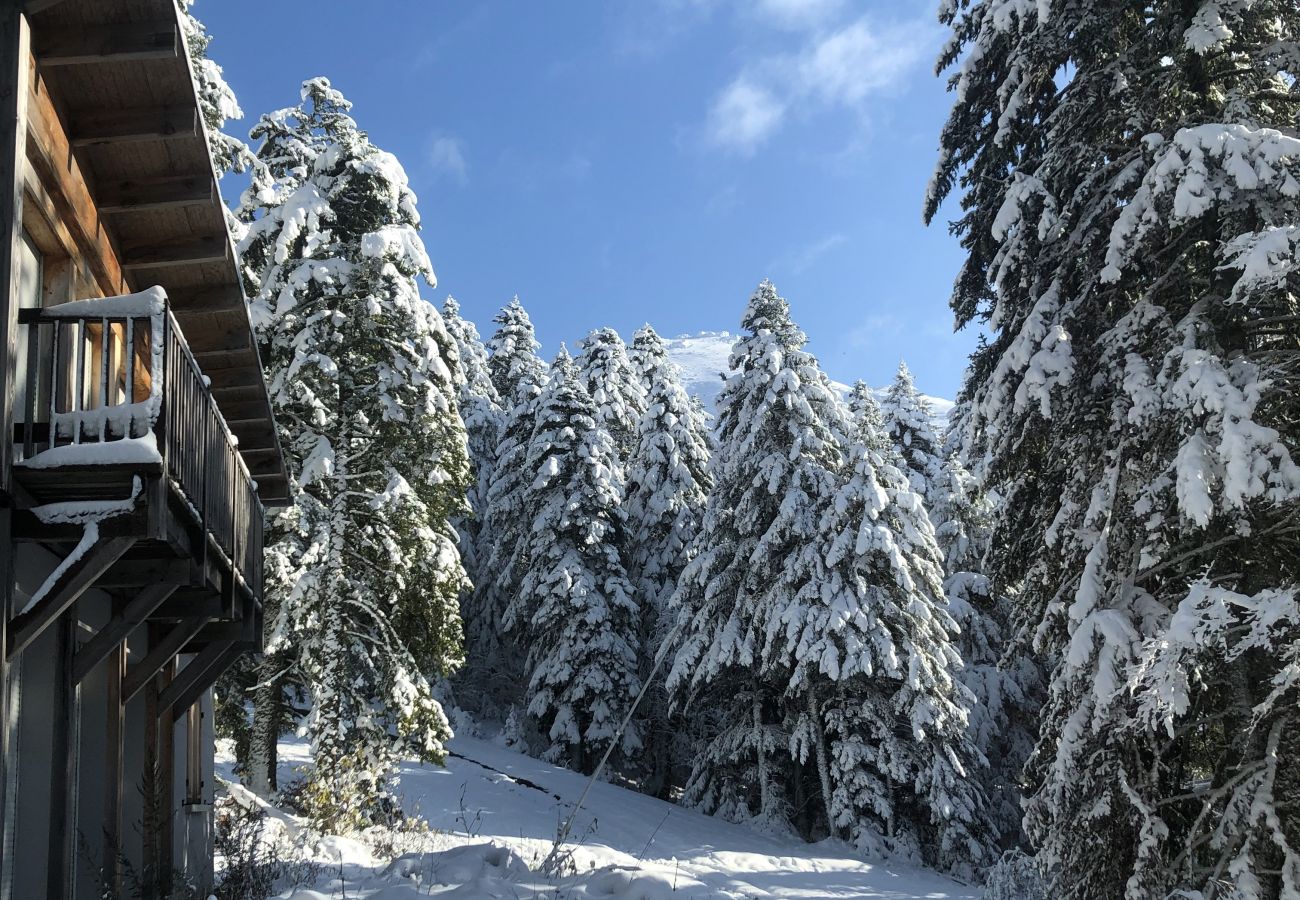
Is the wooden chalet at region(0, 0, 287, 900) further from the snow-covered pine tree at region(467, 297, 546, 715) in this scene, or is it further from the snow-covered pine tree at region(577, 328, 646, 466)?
the snow-covered pine tree at region(577, 328, 646, 466)

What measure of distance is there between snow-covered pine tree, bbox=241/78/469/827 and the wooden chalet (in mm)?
4586

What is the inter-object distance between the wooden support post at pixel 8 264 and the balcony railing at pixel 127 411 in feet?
0.60

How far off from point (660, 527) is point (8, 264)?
90.3 ft

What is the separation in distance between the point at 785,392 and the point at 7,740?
21732 millimetres

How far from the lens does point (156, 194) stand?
9.30m

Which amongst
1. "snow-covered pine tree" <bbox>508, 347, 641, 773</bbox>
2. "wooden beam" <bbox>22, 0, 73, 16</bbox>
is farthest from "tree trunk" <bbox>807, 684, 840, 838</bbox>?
"wooden beam" <bbox>22, 0, 73, 16</bbox>

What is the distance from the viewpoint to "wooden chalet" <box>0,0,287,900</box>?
5926 millimetres

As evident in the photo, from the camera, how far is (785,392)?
26.1 meters

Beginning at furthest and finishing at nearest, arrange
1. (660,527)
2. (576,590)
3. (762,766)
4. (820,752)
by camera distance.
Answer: (660,527)
(576,590)
(762,766)
(820,752)

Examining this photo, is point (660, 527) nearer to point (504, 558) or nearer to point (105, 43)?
point (504, 558)

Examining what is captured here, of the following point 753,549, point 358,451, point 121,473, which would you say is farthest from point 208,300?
point 753,549

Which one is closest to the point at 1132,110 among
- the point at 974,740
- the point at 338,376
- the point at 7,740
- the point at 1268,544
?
the point at 1268,544

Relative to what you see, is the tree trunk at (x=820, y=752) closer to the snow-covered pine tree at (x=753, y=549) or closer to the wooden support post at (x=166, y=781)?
the snow-covered pine tree at (x=753, y=549)

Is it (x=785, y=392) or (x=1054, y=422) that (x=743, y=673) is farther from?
(x=1054, y=422)
